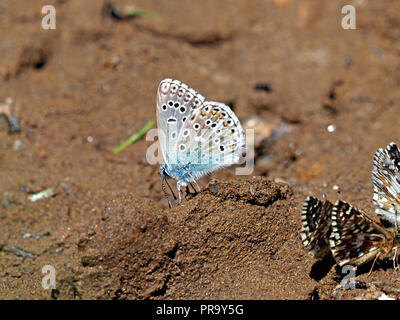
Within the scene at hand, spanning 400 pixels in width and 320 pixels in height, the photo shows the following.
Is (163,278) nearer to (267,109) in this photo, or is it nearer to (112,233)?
(112,233)

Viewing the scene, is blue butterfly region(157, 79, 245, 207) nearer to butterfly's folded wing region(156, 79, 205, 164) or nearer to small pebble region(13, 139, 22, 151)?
butterfly's folded wing region(156, 79, 205, 164)

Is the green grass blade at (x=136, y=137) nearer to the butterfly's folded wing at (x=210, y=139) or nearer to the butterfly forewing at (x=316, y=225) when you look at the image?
the butterfly's folded wing at (x=210, y=139)

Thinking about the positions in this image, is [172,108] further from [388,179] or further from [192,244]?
[388,179]

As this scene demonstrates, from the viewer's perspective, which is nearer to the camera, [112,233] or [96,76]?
[112,233]

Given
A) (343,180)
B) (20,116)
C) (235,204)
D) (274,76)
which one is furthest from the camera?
(274,76)

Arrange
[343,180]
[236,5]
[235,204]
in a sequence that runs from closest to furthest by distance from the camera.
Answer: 1. [235,204]
2. [343,180]
3. [236,5]

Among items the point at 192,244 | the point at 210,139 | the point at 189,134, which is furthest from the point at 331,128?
the point at 192,244
